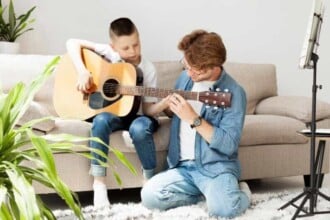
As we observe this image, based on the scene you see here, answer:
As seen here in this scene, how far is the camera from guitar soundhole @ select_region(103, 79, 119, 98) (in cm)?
245

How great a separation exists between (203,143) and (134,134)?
32cm

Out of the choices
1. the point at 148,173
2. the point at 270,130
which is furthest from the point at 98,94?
the point at 270,130

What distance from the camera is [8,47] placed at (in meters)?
3.16

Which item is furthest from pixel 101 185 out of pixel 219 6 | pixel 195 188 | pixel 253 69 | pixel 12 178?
pixel 219 6

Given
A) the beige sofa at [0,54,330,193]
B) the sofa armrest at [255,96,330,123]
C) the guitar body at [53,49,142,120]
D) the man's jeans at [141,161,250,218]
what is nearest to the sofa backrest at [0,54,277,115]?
the beige sofa at [0,54,330,193]

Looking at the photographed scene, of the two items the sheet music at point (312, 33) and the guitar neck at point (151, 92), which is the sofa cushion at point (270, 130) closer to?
the guitar neck at point (151, 92)

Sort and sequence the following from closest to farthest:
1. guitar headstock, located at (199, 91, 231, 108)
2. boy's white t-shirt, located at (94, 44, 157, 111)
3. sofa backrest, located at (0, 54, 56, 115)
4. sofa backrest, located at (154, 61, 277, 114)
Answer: guitar headstock, located at (199, 91, 231, 108)
boy's white t-shirt, located at (94, 44, 157, 111)
sofa backrest, located at (0, 54, 56, 115)
sofa backrest, located at (154, 61, 277, 114)

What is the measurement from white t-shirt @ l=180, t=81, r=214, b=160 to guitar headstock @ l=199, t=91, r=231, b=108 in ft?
0.51

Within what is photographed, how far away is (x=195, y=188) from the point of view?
2.37 meters

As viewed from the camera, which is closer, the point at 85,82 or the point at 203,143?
the point at 203,143

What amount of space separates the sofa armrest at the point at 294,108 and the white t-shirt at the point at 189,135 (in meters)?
0.85

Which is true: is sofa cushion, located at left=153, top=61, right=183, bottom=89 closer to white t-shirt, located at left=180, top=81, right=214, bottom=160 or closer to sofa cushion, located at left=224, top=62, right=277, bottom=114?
sofa cushion, located at left=224, top=62, right=277, bottom=114

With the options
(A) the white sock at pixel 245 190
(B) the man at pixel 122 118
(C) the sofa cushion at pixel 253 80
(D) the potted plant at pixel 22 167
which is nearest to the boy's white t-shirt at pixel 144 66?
(B) the man at pixel 122 118

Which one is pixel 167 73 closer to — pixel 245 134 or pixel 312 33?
pixel 245 134
